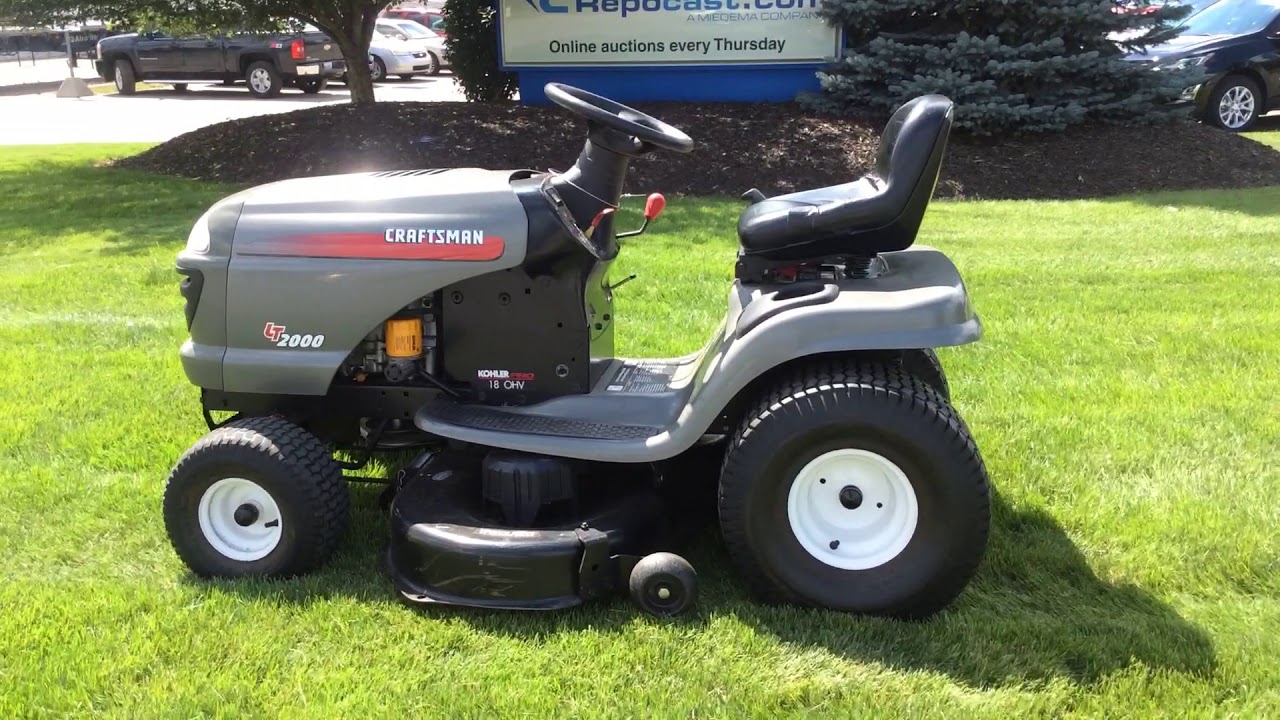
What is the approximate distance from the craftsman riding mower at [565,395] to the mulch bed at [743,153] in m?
6.18

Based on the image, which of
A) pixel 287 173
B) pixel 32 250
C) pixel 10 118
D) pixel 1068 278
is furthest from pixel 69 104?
pixel 1068 278

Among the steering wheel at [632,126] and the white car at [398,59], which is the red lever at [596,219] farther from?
the white car at [398,59]

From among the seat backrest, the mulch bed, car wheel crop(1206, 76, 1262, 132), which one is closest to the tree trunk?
the mulch bed

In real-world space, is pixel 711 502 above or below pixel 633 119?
below

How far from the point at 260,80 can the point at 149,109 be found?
9.95 feet

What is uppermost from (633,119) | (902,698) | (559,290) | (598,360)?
(633,119)

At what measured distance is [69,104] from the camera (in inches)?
785

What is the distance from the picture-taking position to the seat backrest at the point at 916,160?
2.92m

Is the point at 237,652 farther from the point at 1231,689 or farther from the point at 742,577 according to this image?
the point at 1231,689

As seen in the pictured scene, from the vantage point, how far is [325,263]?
10.1 feet

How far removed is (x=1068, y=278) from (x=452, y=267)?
14.9 ft

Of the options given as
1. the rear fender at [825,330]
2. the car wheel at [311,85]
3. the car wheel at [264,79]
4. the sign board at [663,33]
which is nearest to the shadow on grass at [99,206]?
the sign board at [663,33]

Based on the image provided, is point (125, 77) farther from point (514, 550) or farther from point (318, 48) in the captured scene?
point (514, 550)

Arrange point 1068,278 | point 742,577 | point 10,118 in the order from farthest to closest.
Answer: point 10,118, point 1068,278, point 742,577
